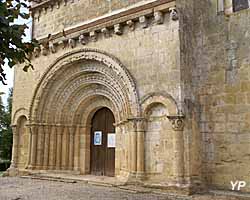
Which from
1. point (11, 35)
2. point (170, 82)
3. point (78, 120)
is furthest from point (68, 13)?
point (11, 35)

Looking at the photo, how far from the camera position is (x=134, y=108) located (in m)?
8.19

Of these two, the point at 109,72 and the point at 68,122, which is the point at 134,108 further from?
the point at 68,122

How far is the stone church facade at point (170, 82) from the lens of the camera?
753 cm

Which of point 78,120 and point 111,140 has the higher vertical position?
point 78,120

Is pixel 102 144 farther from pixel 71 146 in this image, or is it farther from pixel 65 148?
pixel 65 148

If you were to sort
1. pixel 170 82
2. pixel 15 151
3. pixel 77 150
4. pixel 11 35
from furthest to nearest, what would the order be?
pixel 15 151, pixel 77 150, pixel 170 82, pixel 11 35

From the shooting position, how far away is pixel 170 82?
25.4 feet

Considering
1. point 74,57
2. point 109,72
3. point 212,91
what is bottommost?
point 212,91

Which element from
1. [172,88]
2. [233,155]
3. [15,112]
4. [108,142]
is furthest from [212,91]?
[15,112]

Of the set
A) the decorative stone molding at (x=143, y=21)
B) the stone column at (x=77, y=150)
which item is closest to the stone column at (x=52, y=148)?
the stone column at (x=77, y=150)

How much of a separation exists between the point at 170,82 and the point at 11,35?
541cm

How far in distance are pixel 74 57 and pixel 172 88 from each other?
3667 mm

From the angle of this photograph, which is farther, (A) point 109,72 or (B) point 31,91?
(B) point 31,91

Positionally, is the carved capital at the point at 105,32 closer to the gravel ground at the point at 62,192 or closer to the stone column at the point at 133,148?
the stone column at the point at 133,148
